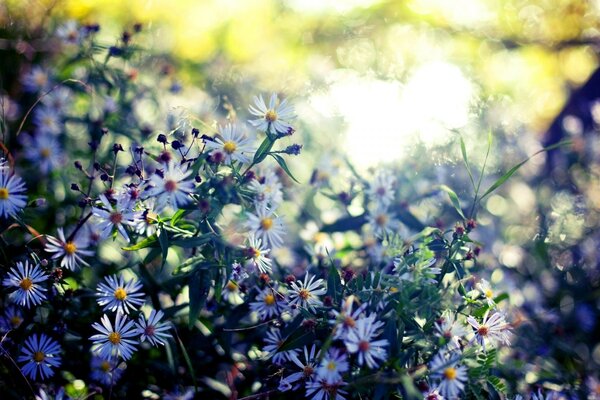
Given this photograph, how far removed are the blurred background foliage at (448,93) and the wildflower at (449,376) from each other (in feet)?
1.22

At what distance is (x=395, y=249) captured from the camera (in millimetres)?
872

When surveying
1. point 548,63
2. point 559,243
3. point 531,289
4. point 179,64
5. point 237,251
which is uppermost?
point 179,64

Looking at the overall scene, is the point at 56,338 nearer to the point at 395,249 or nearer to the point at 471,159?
the point at 395,249

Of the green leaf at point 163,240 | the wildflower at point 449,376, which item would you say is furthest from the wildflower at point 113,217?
the wildflower at point 449,376

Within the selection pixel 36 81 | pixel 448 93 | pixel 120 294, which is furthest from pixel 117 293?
pixel 448 93

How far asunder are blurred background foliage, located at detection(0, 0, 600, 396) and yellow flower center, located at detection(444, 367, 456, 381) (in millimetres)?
383

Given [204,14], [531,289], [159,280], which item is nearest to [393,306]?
[159,280]

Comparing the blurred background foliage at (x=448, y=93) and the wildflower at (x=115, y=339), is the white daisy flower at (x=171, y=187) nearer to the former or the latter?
the wildflower at (x=115, y=339)

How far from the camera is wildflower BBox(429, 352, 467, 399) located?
73 centimetres

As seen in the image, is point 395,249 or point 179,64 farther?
point 179,64

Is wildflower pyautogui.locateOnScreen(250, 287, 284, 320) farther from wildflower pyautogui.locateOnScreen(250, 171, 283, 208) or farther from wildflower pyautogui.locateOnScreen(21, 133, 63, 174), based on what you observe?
wildflower pyautogui.locateOnScreen(21, 133, 63, 174)

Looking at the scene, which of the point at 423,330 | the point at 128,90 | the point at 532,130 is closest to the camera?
the point at 423,330

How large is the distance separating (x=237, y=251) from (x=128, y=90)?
2.34 ft

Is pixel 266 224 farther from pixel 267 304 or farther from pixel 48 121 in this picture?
pixel 48 121
